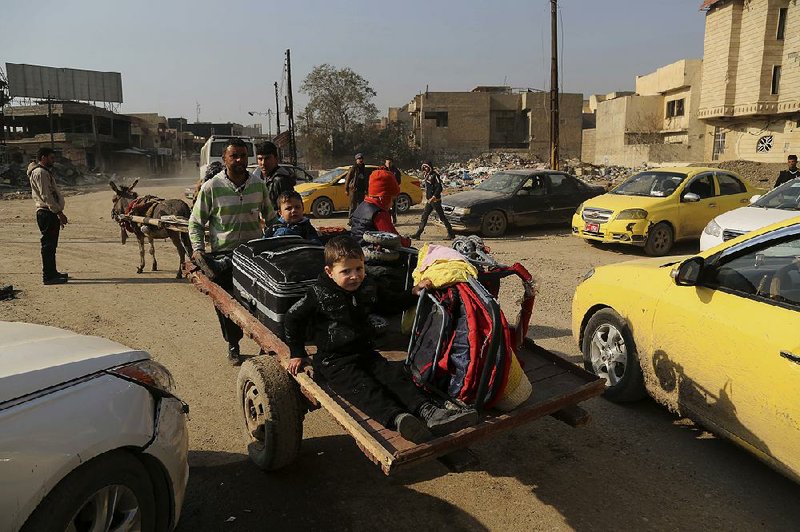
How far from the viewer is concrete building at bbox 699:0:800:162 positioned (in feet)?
93.7

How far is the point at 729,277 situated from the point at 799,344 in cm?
76

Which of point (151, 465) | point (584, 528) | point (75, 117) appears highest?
→ point (75, 117)

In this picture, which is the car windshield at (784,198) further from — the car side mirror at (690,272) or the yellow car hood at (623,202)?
the car side mirror at (690,272)

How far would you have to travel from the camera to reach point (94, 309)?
7.25m

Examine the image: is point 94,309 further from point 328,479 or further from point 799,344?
point 799,344

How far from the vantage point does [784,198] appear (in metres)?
8.55

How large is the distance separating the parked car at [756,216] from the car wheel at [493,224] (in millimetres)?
5259

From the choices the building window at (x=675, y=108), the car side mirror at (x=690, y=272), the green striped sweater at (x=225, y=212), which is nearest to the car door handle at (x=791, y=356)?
the car side mirror at (x=690, y=272)

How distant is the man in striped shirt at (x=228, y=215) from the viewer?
199 inches

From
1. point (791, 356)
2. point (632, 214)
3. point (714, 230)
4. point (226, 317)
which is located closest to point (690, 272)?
point (791, 356)

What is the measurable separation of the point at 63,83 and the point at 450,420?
71528 millimetres

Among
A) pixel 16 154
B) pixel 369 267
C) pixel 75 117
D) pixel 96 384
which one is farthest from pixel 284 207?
pixel 75 117

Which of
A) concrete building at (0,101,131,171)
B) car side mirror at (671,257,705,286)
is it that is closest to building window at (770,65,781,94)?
car side mirror at (671,257,705,286)

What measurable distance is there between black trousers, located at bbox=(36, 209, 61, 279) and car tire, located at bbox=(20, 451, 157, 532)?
7.35 m
